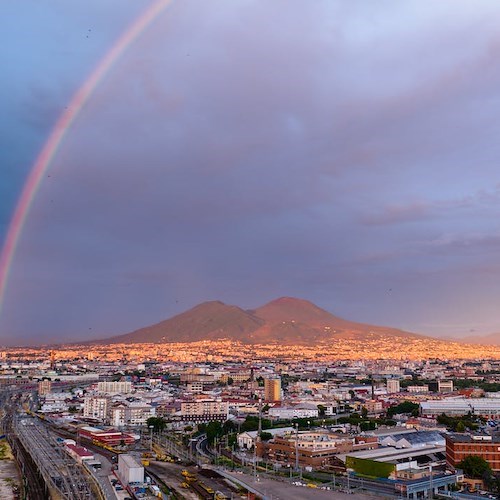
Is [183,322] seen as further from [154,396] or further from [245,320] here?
[154,396]

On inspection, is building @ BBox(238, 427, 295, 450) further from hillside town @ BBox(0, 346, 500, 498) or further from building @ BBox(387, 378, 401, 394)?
building @ BBox(387, 378, 401, 394)

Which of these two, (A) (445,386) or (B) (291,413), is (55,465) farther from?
(A) (445,386)

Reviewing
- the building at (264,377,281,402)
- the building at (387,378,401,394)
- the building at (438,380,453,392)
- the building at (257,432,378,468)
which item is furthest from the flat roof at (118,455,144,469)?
the building at (438,380,453,392)

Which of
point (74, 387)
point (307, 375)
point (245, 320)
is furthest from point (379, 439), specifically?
point (245, 320)

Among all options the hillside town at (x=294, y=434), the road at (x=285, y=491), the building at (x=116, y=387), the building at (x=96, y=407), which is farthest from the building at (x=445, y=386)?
the road at (x=285, y=491)

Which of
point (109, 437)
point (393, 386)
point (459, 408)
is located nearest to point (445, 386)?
point (393, 386)

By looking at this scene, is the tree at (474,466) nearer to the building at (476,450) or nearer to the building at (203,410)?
the building at (476,450)
